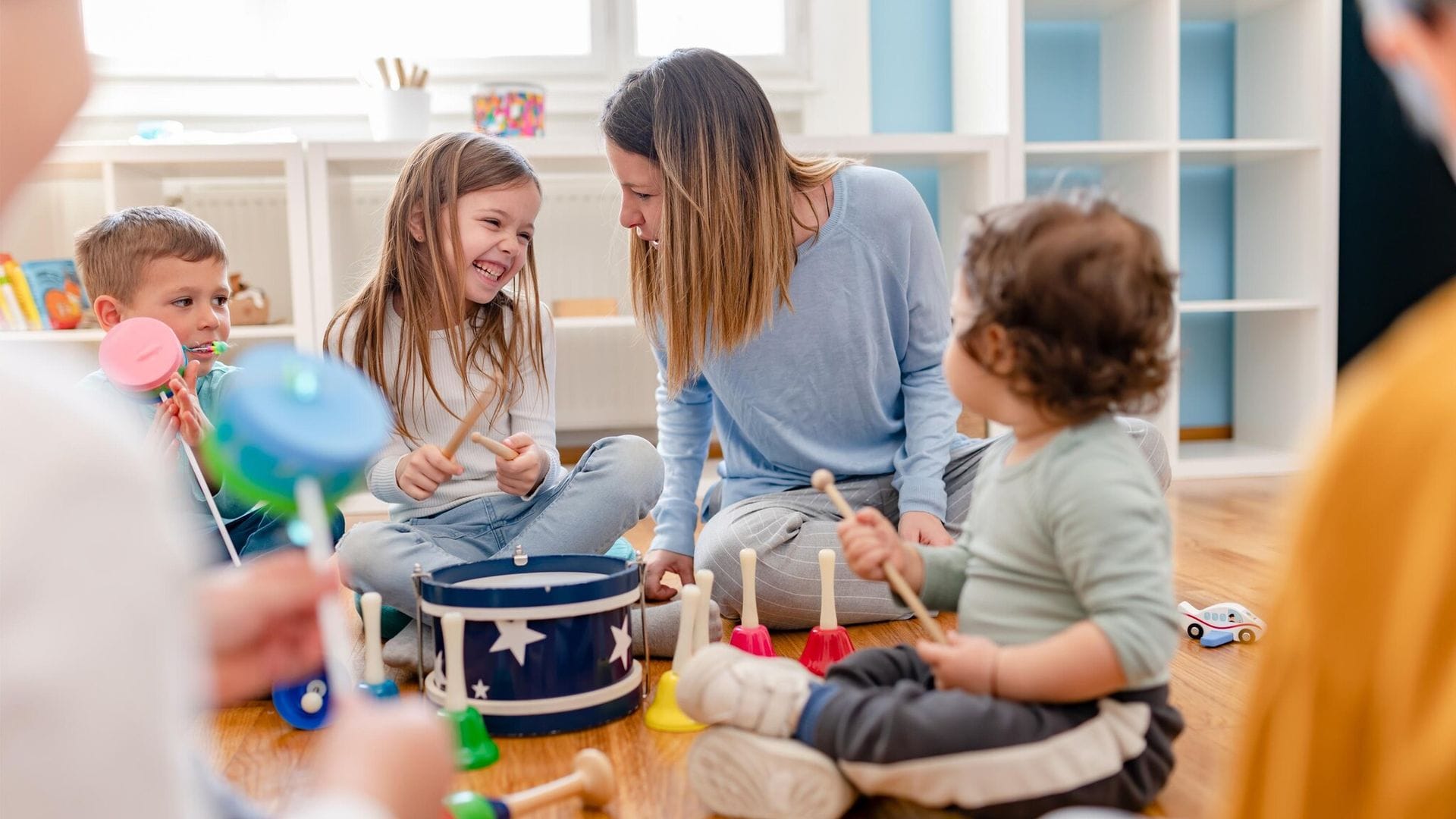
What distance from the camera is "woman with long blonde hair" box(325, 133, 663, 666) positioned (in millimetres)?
1541

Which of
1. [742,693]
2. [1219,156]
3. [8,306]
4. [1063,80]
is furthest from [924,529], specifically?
[8,306]

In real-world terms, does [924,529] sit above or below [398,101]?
below

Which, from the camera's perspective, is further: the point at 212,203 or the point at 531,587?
the point at 212,203

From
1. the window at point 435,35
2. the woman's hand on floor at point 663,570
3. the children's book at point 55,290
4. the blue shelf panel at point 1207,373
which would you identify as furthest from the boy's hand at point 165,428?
the blue shelf panel at point 1207,373

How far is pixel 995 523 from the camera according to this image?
0.94m

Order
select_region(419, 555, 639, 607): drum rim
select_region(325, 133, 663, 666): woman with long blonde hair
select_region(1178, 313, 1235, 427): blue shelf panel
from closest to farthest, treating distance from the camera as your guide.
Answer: select_region(419, 555, 639, 607): drum rim, select_region(325, 133, 663, 666): woman with long blonde hair, select_region(1178, 313, 1235, 427): blue shelf panel

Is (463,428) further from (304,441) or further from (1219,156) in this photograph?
(1219,156)

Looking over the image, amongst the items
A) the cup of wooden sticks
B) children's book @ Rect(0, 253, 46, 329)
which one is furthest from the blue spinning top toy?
children's book @ Rect(0, 253, 46, 329)

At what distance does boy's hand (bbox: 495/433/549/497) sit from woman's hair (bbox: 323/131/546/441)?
0.43 ft

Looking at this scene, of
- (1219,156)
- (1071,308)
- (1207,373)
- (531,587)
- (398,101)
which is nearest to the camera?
(1071,308)

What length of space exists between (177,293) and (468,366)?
1.22 ft

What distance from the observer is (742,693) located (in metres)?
0.91

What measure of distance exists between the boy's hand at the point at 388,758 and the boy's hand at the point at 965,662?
470mm

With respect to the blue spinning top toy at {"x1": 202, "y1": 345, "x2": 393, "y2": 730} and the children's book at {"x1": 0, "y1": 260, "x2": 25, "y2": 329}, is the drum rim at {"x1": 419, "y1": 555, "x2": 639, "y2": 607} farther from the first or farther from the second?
the children's book at {"x1": 0, "y1": 260, "x2": 25, "y2": 329}
